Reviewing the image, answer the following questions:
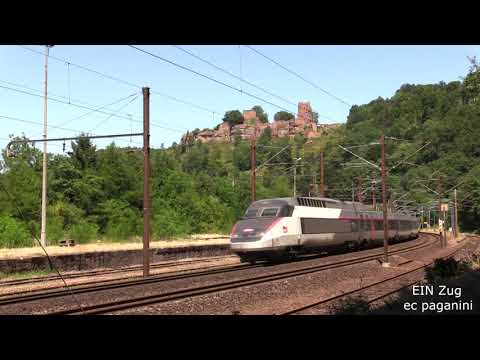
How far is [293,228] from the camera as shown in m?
29.8

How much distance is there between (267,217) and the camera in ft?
95.6

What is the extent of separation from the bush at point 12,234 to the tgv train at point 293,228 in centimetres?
1718

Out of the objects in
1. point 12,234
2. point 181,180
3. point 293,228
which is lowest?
point 12,234

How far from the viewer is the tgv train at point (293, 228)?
2816 cm

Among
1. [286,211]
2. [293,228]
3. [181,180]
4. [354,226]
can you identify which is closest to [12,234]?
[286,211]

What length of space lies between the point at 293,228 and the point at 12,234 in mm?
21252

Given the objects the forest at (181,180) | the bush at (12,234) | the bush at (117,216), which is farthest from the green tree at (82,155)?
the bush at (12,234)

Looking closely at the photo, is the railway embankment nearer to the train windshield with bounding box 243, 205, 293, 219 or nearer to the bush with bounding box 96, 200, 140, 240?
the train windshield with bounding box 243, 205, 293, 219

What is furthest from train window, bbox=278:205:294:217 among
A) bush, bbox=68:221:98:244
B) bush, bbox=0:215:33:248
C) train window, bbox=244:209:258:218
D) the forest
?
bush, bbox=68:221:98:244

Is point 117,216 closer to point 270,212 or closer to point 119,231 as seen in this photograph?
point 119,231

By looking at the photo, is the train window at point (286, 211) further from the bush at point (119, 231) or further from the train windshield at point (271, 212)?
the bush at point (119, 231)

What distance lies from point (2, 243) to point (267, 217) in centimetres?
2028
